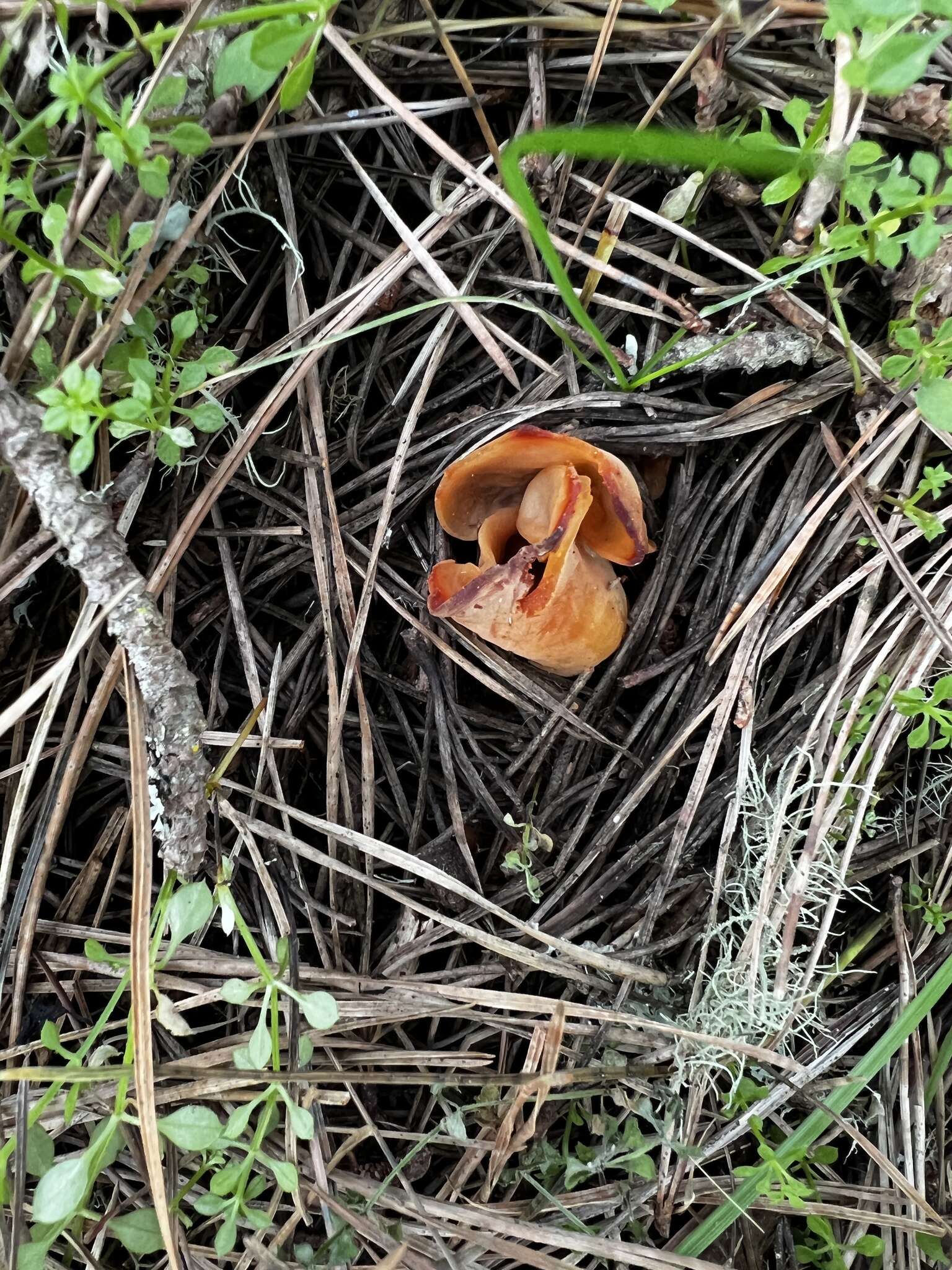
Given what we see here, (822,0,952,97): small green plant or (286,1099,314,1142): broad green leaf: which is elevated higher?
(822,0,952,97): small green plant

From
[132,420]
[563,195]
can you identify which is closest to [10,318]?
[132,420]

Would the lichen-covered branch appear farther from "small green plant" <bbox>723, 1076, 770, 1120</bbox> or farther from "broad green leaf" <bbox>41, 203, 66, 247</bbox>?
"small green plant" <bbox>723, 1076, 770, 1120</bbox>

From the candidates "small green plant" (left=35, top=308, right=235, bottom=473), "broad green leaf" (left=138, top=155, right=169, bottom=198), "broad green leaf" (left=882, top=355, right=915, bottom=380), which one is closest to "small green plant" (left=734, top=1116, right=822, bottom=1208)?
"broad green leaf" (left=882, top=355, right=915, bottom=380)

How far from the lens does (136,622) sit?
75.2 inches

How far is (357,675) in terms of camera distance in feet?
7.16

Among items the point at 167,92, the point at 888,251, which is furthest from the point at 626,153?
the point at 167,92

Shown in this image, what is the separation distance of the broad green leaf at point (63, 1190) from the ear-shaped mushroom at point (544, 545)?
1.37 meters

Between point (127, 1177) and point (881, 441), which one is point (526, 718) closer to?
point (881, 441)

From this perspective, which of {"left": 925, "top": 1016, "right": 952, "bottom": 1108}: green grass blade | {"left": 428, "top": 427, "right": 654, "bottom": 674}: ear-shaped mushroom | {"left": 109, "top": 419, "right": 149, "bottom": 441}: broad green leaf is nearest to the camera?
{"left": 109, "top": 419, "right": 149, "bottom": 441}: broad green leaf

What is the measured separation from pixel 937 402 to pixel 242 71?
1585 mm

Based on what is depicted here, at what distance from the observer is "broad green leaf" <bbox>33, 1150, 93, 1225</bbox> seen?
1652 millimetres

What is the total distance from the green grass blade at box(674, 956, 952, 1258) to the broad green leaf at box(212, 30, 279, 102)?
8.17ft

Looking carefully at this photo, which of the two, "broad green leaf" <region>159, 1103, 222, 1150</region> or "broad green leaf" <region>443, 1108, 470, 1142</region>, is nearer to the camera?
"broad green leaf" <region>159, 1103, 222, 1150</region>

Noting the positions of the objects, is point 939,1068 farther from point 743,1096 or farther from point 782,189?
point 782,189
